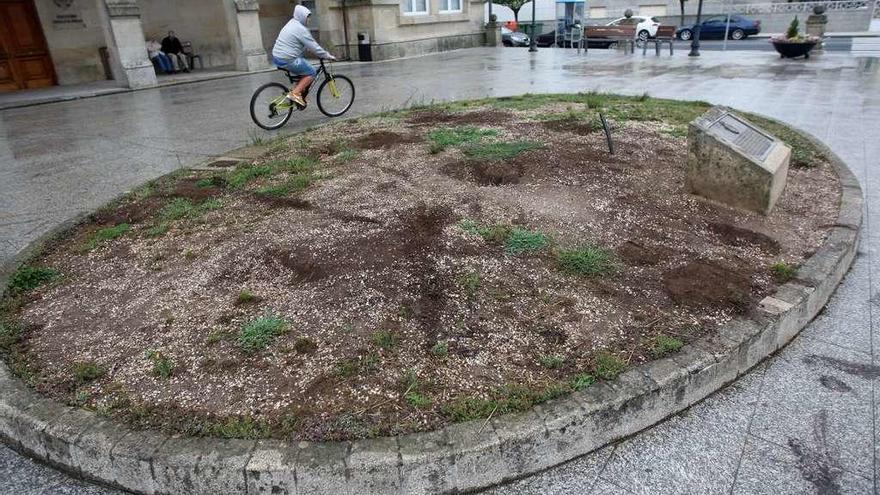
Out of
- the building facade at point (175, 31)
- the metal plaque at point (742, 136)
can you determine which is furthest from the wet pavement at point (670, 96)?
the building facade at point (175, 31)

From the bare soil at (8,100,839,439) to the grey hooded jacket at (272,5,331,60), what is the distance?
373 cm

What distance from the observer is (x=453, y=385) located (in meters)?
2.96

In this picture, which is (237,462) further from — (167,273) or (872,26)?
(872,26)

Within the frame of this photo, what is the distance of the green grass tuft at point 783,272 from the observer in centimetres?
389

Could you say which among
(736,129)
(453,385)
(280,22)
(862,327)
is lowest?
(862,327)

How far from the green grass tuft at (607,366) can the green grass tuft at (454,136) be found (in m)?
4.09

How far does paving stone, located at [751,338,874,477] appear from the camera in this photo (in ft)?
9.10

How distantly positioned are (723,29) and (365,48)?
2371cm

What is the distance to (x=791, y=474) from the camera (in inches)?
103

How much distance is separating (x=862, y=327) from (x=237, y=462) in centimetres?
383

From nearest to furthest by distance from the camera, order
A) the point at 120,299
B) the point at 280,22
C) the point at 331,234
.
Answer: the point at 120,299 < the point at 331,234 < the point at 280,22

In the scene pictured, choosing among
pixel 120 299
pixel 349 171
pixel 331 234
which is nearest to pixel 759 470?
pixel 331 234

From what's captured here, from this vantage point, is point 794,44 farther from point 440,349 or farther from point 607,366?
point 440,349

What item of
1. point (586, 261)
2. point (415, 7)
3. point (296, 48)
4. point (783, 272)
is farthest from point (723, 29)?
point (586, 261)
